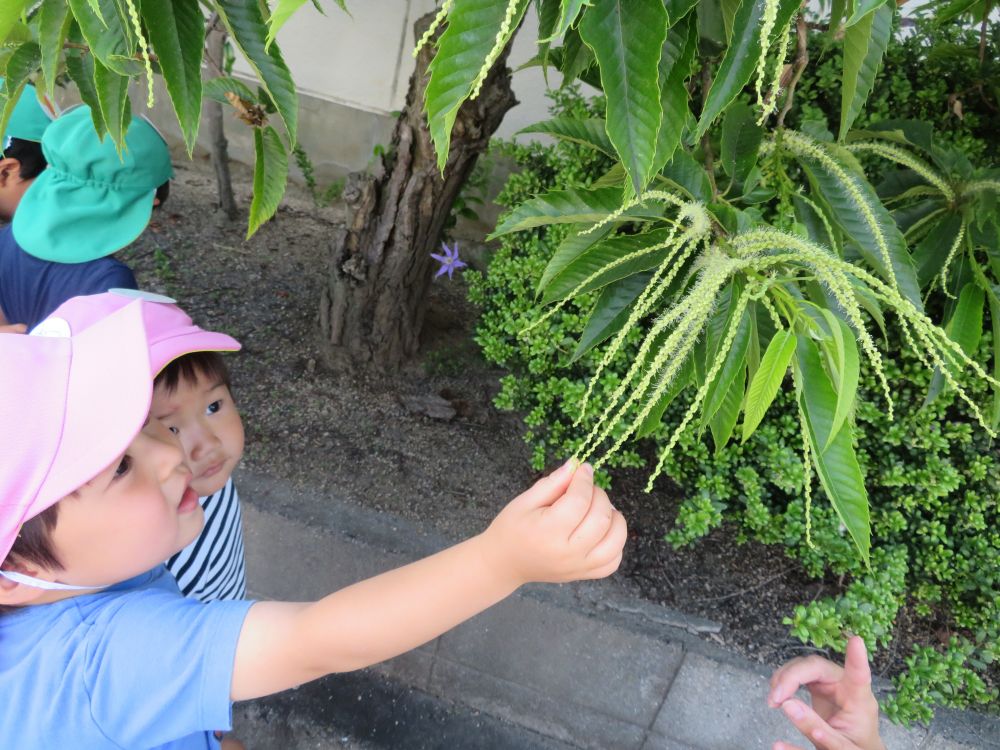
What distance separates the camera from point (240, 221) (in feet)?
13.6

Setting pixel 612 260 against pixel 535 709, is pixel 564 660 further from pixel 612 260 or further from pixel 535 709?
pixel 612 260

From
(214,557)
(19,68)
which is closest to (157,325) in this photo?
(19,68)

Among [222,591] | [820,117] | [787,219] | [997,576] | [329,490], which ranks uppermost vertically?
[820,117]

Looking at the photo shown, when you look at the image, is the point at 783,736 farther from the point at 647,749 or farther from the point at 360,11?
the point at 360,11

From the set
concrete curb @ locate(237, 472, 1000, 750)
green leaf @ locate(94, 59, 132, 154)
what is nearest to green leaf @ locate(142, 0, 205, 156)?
green leaf @ locate(94, 59, 132, 154)

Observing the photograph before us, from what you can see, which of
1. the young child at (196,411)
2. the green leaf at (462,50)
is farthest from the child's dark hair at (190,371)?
the green leaf at (462,50)

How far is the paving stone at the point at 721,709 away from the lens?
206 cm

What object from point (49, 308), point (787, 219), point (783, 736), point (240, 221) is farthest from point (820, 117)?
point (240, 221)

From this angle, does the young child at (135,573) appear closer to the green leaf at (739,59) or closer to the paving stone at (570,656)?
the green leaf at (739,59)

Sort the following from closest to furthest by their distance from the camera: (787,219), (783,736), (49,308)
Result: (787,219), (49,308), (783,736)

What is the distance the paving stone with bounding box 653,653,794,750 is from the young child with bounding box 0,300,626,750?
4.48 feet

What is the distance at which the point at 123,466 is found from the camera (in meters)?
1.03

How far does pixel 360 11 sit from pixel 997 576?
4506 mm

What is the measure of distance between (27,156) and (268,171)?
130 cm
